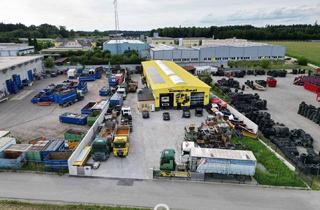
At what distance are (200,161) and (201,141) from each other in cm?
444

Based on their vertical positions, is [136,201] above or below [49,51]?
below

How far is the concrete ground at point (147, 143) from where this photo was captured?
1677cm

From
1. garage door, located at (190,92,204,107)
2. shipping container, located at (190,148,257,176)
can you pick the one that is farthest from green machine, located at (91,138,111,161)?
garage door, located at (190,92,204,107)

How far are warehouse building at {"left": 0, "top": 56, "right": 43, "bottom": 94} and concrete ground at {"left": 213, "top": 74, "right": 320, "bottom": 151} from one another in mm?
33650

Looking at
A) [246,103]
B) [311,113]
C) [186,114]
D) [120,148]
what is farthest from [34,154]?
[311,113]

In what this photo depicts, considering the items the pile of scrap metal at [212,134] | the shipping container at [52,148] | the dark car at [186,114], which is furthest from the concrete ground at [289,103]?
the shipping container at [52,148]

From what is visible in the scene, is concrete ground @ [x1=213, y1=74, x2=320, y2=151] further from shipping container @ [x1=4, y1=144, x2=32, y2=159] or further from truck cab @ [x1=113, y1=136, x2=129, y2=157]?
shipping container @ [x1=4, y1=144, x2=32, y2=159]

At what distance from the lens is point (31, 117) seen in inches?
1062

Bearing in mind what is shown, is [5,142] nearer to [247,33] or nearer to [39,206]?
[39,206]

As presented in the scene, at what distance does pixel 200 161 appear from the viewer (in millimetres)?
15914

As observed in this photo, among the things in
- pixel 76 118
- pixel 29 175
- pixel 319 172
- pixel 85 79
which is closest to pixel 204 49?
pixel 85 79

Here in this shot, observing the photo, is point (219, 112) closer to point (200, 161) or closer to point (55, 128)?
point (200, 161)

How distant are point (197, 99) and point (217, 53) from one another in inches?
1275

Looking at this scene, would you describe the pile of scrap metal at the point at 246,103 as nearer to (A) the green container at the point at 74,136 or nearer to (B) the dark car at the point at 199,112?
(B) the dark car at the point at 199,112
